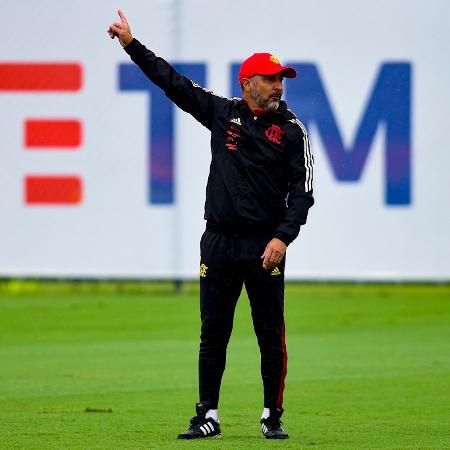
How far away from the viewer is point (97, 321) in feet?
50.5

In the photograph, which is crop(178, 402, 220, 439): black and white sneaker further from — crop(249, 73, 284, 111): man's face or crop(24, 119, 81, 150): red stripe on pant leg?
crop(24, 119, 81, 150): red stripe on pant leg

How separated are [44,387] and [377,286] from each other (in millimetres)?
11056

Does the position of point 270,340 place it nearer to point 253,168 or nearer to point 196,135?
A: point 253,168

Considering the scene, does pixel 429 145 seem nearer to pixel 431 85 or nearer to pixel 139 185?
pixel 431 85

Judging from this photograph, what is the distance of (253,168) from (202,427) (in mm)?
1277

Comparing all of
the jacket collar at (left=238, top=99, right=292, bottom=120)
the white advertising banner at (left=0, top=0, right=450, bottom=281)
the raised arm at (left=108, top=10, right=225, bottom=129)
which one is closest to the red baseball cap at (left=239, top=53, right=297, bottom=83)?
the jacket collar at (left=238, top=99, right=292, bottom=120)

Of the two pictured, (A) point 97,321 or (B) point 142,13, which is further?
(B) point 142,13

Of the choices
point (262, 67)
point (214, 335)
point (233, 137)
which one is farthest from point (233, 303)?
point (262, 67)

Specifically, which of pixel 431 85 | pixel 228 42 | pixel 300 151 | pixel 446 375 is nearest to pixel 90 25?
pixel 228 42

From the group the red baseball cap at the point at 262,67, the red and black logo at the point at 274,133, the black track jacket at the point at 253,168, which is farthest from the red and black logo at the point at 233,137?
the red baseball cap at the point at 262,67

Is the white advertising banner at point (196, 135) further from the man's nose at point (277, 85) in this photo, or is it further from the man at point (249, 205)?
the man's nose at point (277, 85)

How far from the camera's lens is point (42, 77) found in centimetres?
1828

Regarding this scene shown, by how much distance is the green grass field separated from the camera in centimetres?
684

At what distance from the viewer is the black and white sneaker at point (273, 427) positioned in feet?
21.6
